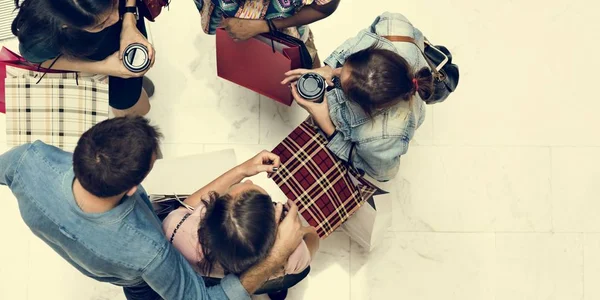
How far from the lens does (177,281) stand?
1655 millimetres

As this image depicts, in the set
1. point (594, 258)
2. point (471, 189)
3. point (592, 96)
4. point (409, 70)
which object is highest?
point (409, 70)

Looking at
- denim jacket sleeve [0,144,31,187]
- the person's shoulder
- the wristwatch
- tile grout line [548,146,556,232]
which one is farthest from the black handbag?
denim jacket sleeve [0,144,31,187]

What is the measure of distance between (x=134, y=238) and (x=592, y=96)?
7.89 feet

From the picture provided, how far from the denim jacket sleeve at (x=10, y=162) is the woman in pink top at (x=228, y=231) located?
494 millimetres

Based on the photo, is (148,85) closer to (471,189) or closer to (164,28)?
(164,28)

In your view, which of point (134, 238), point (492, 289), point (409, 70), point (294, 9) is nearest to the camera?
point (134, 238)

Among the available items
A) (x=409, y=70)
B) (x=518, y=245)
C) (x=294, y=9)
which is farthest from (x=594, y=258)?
(x=294, y=9)

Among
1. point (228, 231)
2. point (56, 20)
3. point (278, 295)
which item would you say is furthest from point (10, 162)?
point (278, 295)

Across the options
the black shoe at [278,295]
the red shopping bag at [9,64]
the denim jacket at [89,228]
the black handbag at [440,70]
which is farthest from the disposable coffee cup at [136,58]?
the black shoe at [278,295]

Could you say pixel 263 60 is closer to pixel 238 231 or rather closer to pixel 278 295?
pixel 238 231

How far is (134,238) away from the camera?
1.61 meters

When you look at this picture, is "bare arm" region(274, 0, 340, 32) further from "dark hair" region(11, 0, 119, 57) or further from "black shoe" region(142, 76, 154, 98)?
"black shoe" region(142, 76, 154, 98)

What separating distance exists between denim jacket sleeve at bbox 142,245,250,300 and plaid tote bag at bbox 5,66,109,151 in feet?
2.26

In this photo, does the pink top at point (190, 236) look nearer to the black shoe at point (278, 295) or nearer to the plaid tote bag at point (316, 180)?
the plaid tote bag at point (316, 180)
